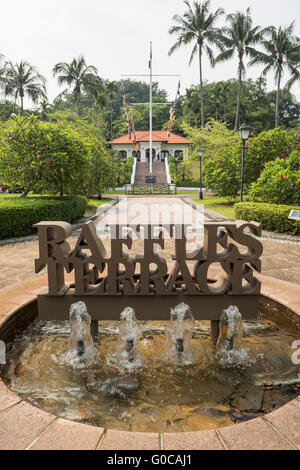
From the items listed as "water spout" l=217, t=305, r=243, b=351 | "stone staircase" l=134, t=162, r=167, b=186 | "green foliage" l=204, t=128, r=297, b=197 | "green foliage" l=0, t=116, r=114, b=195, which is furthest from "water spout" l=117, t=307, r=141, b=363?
"stone staircase" l=134, t=162, r=167, b=186

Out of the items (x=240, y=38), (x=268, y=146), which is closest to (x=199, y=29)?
(x=240, y=38)

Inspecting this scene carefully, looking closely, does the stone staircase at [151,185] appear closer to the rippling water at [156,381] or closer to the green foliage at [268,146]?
the green foliage at [268,146]

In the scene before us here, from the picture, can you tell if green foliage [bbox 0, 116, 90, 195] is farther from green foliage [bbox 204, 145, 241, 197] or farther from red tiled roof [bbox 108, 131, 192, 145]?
red tiled roof [bbox 108, 131, 192, 145]

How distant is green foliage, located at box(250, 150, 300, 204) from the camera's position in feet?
34.5

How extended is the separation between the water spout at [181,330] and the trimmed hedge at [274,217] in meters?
6.85

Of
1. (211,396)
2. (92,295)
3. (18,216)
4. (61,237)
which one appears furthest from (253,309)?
(18,216)

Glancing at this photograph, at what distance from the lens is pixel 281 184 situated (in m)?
10.7

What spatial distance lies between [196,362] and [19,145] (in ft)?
33.0

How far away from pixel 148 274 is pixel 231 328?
98 centimetres

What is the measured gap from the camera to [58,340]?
11.4 feet

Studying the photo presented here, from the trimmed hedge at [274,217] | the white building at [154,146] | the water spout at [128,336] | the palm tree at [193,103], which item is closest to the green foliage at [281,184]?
the trimmed hedge at [274,217]

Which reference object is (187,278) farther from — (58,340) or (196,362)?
(58,340)

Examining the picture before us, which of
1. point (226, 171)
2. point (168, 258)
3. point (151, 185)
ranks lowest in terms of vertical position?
point (168, 258)

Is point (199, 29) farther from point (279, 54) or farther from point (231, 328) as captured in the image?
point (231, 328)
